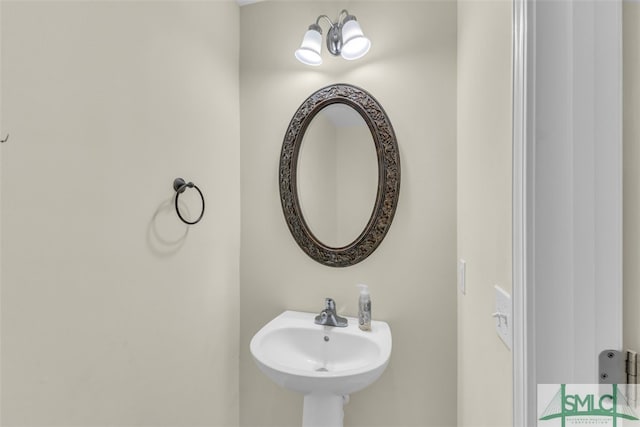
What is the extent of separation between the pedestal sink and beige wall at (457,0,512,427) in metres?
0.32

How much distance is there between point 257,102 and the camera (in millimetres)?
1615

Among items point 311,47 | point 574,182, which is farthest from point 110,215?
point 574,182

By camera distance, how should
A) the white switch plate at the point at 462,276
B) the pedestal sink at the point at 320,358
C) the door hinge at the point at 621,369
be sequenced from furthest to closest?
the white switch plate at the point at 462,276 → the pedestal sink at the point at 320,358 → the door hinge at the point at 621,369

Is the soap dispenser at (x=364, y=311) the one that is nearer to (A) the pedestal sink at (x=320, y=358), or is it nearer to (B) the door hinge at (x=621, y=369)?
(A) the pedestal sink at (x=320, y=358)

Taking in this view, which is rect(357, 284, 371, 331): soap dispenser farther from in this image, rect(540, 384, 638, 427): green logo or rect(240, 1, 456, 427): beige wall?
rect(540, 384, 638, 427): green logo

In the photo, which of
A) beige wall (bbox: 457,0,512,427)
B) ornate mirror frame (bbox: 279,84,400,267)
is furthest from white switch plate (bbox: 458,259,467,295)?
ornate mirror frame (bbox: 279,84,400,267)

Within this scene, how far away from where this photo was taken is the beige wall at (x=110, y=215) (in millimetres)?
748

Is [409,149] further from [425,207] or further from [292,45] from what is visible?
[292,45]

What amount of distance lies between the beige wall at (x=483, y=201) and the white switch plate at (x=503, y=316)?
2cm

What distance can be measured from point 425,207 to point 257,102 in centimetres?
97

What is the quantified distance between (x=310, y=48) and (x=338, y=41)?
0.14 m

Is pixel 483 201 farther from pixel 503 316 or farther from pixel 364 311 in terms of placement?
pixel 364 311

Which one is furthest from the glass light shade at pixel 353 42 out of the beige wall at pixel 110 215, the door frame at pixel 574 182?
the door frame at pixel 574 182

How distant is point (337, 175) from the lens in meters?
1.50
